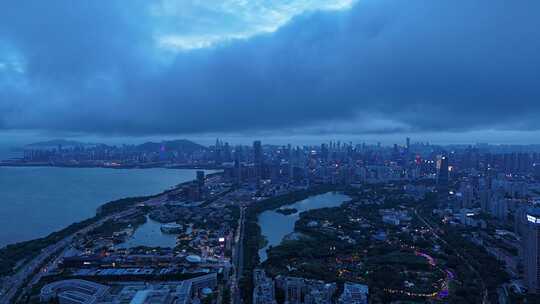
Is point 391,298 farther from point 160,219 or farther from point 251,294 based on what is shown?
point 160,219

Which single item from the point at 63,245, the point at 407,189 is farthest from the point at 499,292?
the point at 407,189

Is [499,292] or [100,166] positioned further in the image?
[100,166]

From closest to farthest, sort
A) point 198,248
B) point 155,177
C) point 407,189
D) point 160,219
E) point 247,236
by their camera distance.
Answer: point 198,248 → point 247,236 → point 160,219 → point 407,189 → point 155,177

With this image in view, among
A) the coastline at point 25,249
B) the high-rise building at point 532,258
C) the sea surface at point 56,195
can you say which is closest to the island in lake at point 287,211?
the coastline at point 25,249

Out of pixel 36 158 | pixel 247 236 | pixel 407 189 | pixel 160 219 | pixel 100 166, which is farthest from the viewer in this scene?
pixel 36 158

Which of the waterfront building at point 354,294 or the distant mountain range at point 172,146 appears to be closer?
the waterfront building at point 354,294

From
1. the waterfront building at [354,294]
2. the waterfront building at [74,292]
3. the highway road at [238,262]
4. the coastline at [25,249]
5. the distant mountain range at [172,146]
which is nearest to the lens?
the waterfront building at [354,294]

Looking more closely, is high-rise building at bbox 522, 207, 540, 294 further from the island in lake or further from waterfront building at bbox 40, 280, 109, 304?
the island in lake

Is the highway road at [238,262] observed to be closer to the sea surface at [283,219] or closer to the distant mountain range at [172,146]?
the sea surface at [283,219]
